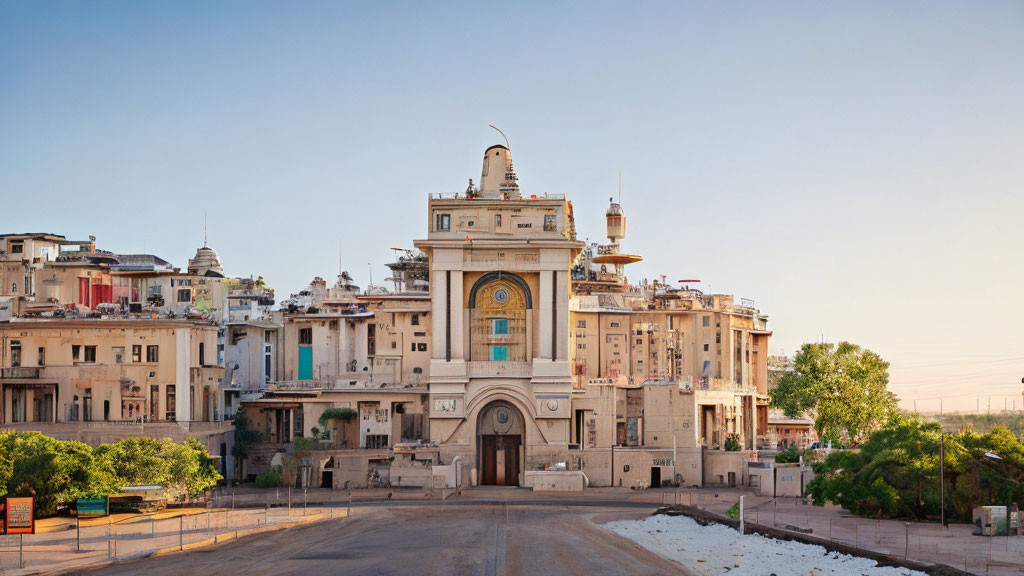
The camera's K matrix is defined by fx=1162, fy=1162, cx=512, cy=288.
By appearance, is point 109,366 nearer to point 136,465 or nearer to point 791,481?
point 136,465

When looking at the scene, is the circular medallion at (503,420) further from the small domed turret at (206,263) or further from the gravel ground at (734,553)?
the small domed turret at (206,263)

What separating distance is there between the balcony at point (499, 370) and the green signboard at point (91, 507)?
29786 millimetres

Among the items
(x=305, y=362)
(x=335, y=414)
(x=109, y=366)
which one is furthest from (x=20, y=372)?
(x=305, y=362)

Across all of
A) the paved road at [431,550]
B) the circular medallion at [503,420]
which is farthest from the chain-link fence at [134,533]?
the circular medallion at [503,420]

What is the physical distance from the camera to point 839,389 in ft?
321

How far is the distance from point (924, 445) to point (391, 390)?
42.2 metres

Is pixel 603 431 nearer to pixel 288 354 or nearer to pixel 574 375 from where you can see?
pixel 574 375

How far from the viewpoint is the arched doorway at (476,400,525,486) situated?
290 ft

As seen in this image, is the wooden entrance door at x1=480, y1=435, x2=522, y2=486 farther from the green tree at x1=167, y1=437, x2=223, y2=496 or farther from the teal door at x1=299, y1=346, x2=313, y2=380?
the green tree at x1=167, y1=437, x2=223, y2=496

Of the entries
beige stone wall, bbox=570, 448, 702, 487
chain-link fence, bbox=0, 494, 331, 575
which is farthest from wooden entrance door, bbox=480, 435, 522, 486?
chain-link fence, bbox=0, 494, 331, 575

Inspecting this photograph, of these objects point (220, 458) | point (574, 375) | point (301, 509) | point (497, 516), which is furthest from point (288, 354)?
point (497, 516)

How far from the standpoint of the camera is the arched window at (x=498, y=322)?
9025cm

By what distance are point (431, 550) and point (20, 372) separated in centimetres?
4290

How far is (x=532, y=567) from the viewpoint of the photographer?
168ft
